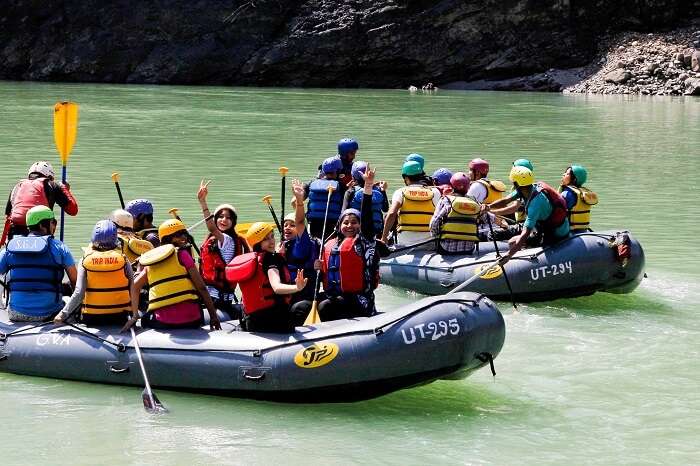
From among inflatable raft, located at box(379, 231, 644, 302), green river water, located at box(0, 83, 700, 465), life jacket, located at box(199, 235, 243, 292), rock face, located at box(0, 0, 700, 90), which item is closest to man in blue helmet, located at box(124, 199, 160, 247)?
life jacket, located at box(199, 235, 243, 292)

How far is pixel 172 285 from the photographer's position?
803 cm

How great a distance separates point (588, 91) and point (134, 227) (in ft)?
137

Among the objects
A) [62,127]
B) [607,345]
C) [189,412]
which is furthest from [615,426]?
[62,127]

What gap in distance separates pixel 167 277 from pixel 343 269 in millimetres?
1311

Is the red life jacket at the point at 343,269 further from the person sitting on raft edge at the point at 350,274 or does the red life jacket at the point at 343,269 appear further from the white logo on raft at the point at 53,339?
the white logo on raft at the point at 53,339

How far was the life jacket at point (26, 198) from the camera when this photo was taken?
34.1ft

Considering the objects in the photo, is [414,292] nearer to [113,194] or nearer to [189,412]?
[189,412]

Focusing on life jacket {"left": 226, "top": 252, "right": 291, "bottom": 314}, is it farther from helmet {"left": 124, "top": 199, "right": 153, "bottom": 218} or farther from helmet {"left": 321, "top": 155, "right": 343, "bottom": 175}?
helmet {"left": 321, "top": 155, "right": 343, "bottom": 175}

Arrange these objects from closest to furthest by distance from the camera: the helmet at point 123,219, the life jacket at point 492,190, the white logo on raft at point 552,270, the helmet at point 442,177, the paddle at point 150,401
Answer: the paddle at point 150,401
the helmet at point 123,219
the white logo on raft at point 552,270
the life jacket at point 492,190
the helmet at point 442,177

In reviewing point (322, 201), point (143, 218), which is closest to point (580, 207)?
point (322, 201)

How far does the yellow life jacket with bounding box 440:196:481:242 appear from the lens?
36.8 feet

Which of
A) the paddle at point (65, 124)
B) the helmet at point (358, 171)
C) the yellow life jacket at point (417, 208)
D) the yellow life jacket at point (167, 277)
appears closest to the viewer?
the yellow life jacket at point (167, 277)

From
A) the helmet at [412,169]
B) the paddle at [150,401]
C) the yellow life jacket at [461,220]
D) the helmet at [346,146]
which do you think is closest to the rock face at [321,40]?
the helmet at [412,169]

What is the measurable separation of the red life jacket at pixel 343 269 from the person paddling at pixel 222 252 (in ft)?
2.88
